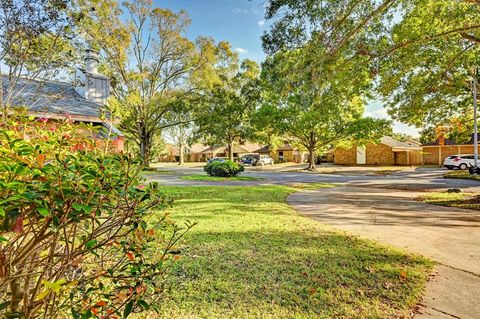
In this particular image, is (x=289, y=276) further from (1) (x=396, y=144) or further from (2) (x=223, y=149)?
(2) (x=223, y=149)

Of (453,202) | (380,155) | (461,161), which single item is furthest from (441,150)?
(453,202)

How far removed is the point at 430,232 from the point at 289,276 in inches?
148

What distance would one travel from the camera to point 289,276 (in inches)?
128

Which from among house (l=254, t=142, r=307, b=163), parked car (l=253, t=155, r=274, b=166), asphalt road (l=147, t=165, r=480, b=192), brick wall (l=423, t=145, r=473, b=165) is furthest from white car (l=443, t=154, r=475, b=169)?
house (l=254, t=142, r=307, b=163)

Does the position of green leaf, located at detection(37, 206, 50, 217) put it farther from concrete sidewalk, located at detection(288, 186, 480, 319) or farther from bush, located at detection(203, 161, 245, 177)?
bush, located at detection(203, 161, 245, 177)

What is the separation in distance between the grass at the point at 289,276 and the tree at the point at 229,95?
18631 mm

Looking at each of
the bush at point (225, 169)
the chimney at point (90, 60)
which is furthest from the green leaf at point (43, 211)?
the bush at point (225, 169)

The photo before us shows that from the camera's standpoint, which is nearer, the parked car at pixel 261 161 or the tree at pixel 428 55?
the tree at pixel 428 55

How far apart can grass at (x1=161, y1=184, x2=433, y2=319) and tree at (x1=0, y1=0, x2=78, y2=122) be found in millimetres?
5541

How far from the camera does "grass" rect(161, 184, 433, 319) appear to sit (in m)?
2.57

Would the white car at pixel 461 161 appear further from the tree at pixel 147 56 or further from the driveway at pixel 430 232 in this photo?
the tree at pixel 147 56

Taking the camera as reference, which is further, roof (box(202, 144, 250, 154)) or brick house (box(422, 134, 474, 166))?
roof (box(202, 144, 250, 154))

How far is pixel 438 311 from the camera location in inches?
99.4

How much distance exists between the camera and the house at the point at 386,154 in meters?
34.4
